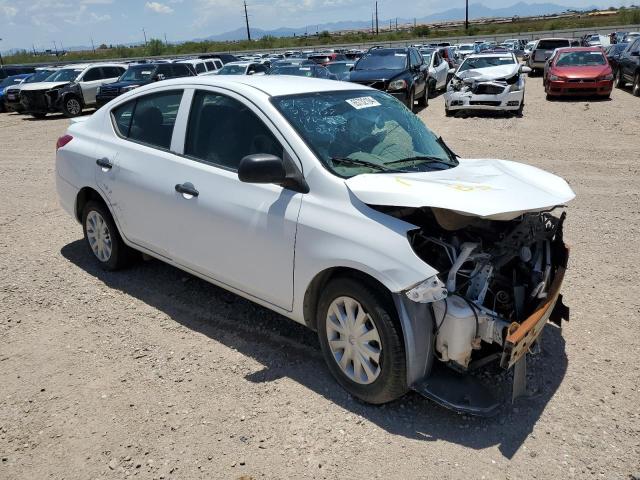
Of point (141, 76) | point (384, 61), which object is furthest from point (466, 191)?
point (141, 76)

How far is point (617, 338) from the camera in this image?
400 centimetres

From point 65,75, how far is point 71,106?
1771 mm

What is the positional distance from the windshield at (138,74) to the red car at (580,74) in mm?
13084

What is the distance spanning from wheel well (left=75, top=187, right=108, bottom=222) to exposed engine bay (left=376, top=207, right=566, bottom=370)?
10.1ft

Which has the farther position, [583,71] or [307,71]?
[583,71]

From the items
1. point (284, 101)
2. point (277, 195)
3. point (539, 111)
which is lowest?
point (539, 111)

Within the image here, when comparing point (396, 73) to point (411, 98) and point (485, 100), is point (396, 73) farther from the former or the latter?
point (485, 100)

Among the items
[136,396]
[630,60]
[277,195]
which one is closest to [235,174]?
Result: [277,195]

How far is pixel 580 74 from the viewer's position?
16797 mm

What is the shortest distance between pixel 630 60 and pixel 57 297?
19.2 meters

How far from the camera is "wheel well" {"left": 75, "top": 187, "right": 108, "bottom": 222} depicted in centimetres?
512

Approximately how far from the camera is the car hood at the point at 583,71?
16672 millimetres

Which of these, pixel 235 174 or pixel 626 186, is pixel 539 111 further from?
pixel 235 174

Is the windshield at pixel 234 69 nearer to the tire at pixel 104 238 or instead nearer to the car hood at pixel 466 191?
the tire at pixel 104 238
